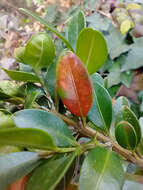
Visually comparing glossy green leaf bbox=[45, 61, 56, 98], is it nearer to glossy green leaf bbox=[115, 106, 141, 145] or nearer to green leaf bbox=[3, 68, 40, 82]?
green leaf bbox=[3, 68, 40, 82]

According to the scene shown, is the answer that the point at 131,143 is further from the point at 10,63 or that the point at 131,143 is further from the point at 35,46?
the point at 10,63

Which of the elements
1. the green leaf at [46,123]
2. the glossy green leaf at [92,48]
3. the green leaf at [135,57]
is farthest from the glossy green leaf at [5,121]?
the green leaf at [135,57]

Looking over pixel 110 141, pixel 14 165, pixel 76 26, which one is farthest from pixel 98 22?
pixel 14 165

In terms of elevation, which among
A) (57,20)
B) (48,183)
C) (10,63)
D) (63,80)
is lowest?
(10,63)

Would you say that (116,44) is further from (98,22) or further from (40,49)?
(40,49)

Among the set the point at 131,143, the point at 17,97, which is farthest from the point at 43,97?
the point at 131,143

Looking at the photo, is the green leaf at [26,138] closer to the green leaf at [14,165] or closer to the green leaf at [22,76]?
the green leaf at [14,165]
